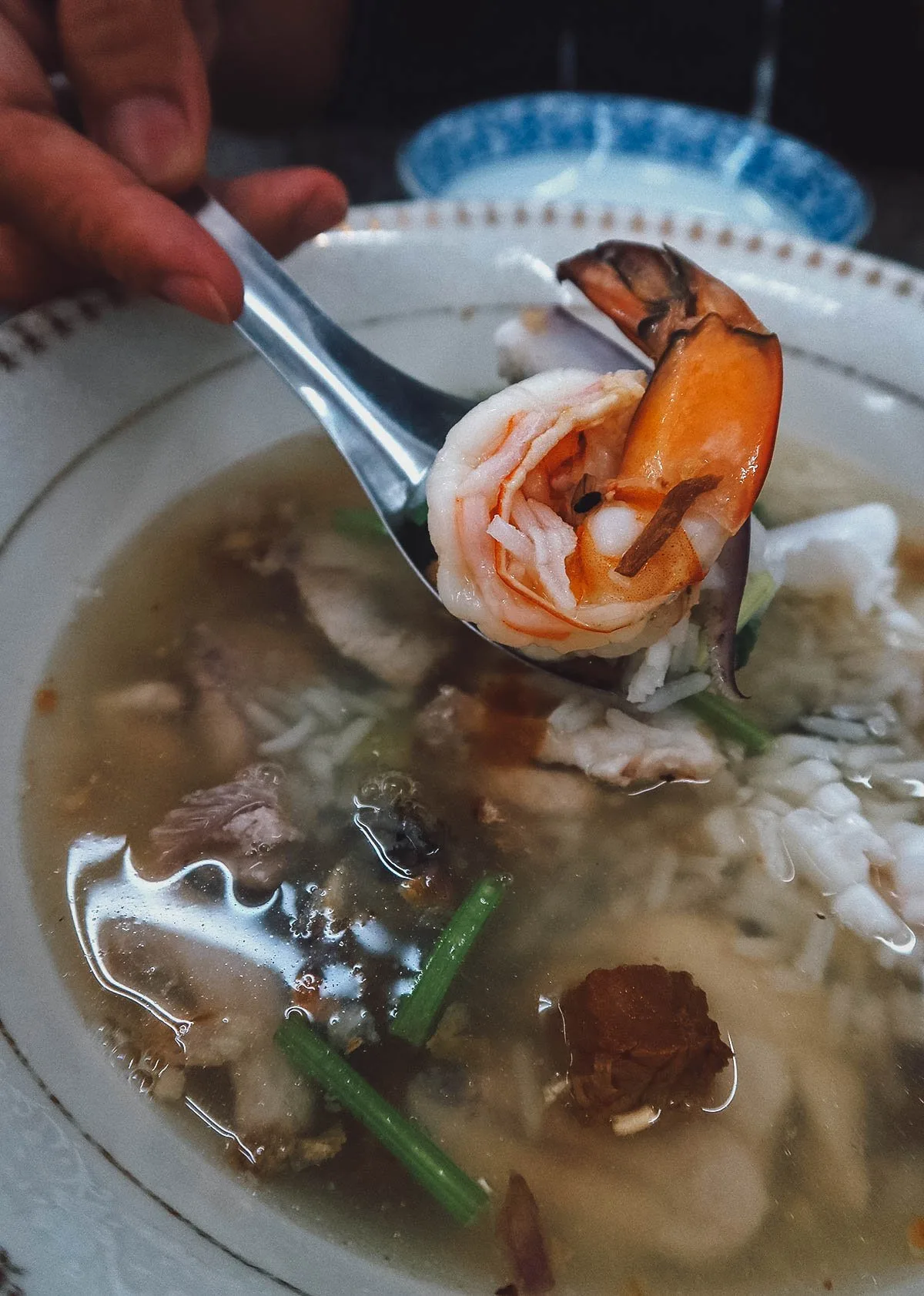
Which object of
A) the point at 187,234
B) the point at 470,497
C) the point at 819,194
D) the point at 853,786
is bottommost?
the point at 853,786

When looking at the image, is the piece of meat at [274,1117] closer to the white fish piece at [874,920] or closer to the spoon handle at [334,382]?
the white fish piece at [874,920]

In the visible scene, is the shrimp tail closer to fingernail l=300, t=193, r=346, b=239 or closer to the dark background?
fingernail l=300, t=193, r=346, b=239

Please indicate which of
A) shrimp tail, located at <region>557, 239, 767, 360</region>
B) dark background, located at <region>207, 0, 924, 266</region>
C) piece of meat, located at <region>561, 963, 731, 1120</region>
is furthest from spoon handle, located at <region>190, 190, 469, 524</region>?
dark background, located at <region>207, 0, 924, 266</region>

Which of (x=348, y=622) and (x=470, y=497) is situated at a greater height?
(x=470, y=497)

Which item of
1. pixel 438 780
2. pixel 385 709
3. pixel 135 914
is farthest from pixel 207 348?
pixel 135 914

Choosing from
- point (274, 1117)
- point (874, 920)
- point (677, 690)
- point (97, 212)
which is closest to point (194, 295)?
point (97, 212)

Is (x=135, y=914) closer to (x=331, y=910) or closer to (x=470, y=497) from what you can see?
(x=331, y=910)

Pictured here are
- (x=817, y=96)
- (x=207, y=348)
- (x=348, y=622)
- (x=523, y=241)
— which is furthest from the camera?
(x=817, y=96)
